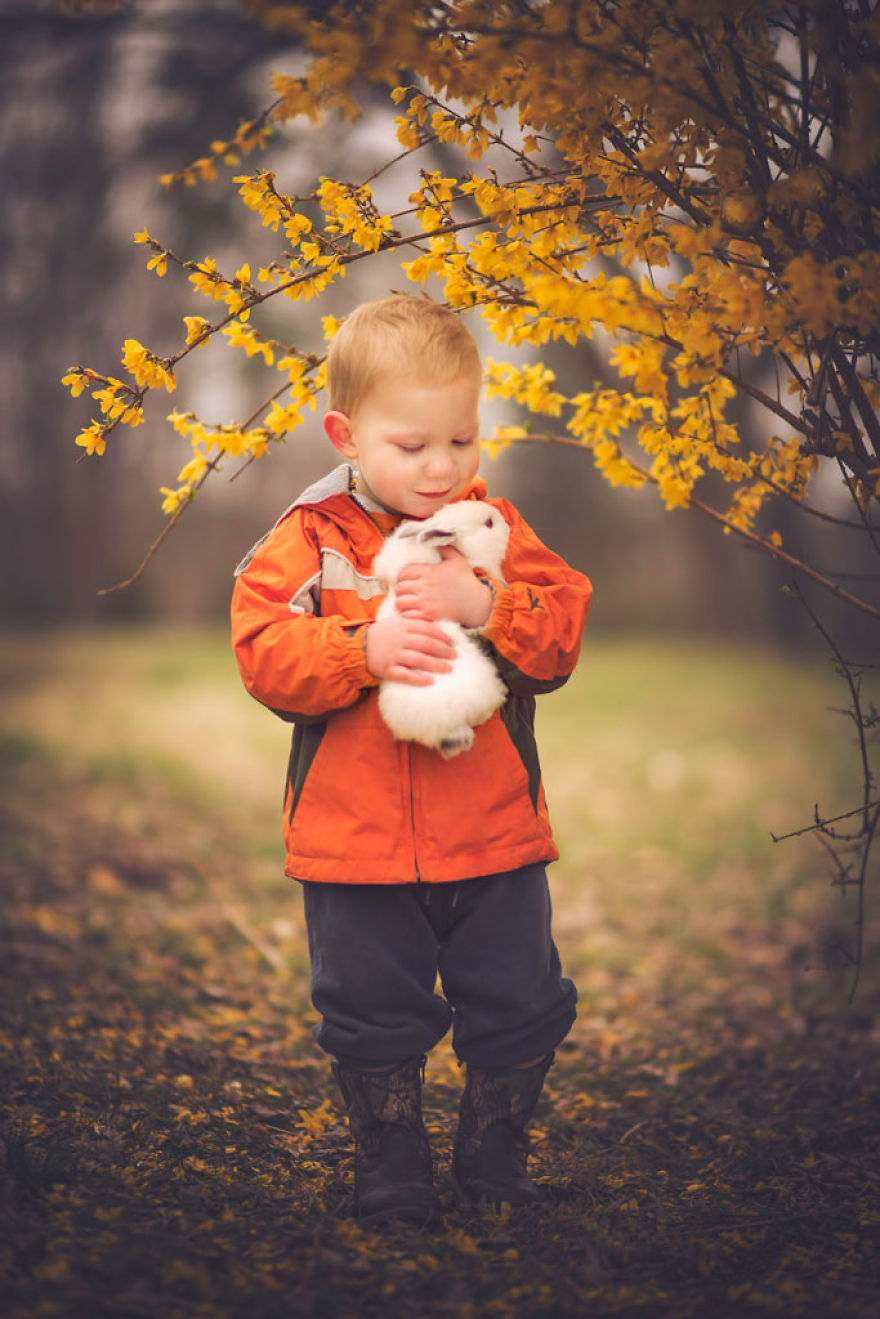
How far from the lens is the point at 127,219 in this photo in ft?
46.8

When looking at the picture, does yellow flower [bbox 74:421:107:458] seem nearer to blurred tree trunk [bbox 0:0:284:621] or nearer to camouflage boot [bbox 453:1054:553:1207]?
camouflage boot [bbox 453:1054:553:1207]

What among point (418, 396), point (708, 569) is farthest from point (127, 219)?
point (418, 396)

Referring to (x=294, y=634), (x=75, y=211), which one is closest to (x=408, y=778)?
(x=294, y=634)

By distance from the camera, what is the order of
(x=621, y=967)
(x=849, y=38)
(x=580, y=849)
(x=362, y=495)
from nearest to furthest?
(x=849, y=38) < (x=362, y=495) < (x=621, y=967) < (x=580, y=849)

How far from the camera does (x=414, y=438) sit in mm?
2154

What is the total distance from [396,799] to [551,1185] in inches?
41.5

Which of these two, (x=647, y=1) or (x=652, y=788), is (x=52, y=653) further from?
(x=647, y=1)

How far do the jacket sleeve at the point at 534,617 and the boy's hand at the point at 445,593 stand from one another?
32 mm

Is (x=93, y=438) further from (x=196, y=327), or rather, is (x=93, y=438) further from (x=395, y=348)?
(x=395, y=348)

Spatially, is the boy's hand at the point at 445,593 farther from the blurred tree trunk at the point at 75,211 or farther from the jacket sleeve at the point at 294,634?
the blurred tree trunk at the point at 75,211

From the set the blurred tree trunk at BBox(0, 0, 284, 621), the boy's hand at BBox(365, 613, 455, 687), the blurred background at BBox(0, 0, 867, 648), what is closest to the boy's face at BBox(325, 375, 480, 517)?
the boy's hand at BBox(365, 613, 455, 687)

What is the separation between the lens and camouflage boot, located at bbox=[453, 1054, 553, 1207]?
7.71ft

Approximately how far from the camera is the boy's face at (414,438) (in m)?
2.14

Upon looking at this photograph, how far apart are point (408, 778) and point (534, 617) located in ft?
1.37
